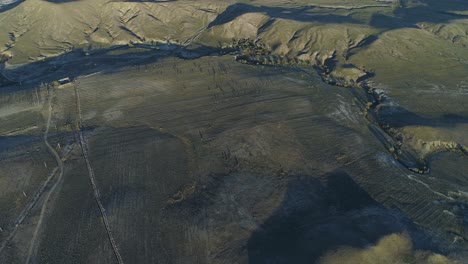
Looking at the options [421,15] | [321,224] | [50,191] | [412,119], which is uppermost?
[421,15]

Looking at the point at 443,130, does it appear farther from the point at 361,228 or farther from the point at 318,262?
the point at 318,262

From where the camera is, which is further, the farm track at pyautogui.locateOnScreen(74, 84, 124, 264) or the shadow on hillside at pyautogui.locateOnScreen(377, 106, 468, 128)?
the shadow on hillside at pyautogui.locateOnScreen(377, 106, 468, 128)

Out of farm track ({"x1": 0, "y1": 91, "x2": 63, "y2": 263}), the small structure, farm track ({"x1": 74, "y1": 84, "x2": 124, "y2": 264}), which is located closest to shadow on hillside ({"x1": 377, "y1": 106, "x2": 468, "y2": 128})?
farm track ({"x1": 74, "y1": 84, "x2": 124, "y2": 264})

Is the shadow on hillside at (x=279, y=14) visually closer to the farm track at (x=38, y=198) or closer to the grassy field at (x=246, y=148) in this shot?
the grassy field at (x=246, y=148)

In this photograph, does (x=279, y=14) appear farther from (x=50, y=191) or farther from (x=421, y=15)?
(x=50, y=191)

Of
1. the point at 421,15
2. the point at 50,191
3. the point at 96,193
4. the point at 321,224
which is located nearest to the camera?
the point at 321,224

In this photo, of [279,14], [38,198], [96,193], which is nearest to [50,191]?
[38,198]

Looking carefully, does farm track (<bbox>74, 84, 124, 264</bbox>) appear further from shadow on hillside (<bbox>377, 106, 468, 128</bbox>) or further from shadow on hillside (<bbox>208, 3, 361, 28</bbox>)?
shadow on hillside (<bbox>208, 3, 361, 28</bbox>)

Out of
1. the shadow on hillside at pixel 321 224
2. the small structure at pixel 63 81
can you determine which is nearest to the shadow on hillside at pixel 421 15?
the shadow on hillside at pixel 321 224

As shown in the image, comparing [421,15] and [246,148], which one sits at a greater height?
[421,15]

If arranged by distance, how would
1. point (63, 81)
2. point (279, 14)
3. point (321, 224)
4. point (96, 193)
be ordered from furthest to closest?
point (279, 14) < point (63, 81) < point (96, 193) < point (321, 224)

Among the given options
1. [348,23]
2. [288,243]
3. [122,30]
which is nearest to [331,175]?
[288,243]
